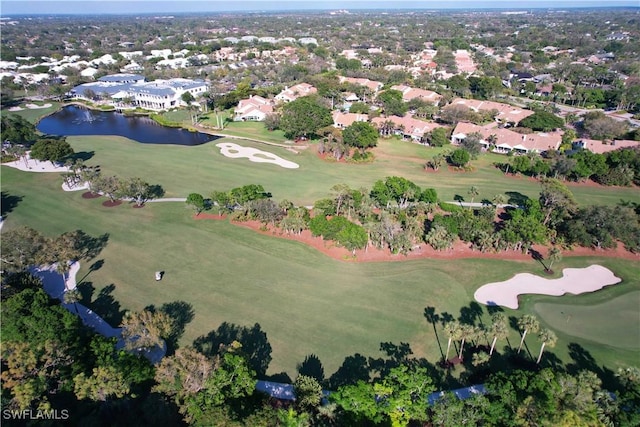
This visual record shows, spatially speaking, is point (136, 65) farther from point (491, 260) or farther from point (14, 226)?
point (491, 260)

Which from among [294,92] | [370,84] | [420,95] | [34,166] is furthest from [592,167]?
[34,166]

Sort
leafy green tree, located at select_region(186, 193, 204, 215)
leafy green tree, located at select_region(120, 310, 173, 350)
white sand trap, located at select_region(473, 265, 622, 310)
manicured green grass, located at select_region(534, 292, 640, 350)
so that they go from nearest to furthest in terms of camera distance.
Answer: leafy green tree, located at select_region(120, 310, 173, 350) < manicured green grass, located at select_region(534, 292, 640, 350) < white sand trap, located at select_region(473, 265, 622, 310) < leafy green tree, located at select_region(186, 193, 204, 215)

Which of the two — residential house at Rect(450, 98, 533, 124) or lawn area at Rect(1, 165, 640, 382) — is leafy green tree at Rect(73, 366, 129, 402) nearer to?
lawn area at Rect(1, 165, 640, 382)

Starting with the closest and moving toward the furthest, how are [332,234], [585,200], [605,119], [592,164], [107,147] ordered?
[332,234] → [585,200] → [592,164] → [107,147] → [605,119]

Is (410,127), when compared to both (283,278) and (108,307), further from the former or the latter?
(108,307)

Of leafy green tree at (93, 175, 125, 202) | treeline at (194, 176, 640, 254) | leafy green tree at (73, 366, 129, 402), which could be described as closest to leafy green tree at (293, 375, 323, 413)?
leafy green tree at (73, 366, 129, 402)

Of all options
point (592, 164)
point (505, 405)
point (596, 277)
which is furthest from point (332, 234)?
point (592, 164)

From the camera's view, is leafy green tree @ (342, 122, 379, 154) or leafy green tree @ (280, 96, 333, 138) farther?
leafy green tree @ (280, 96, 333, 138)
